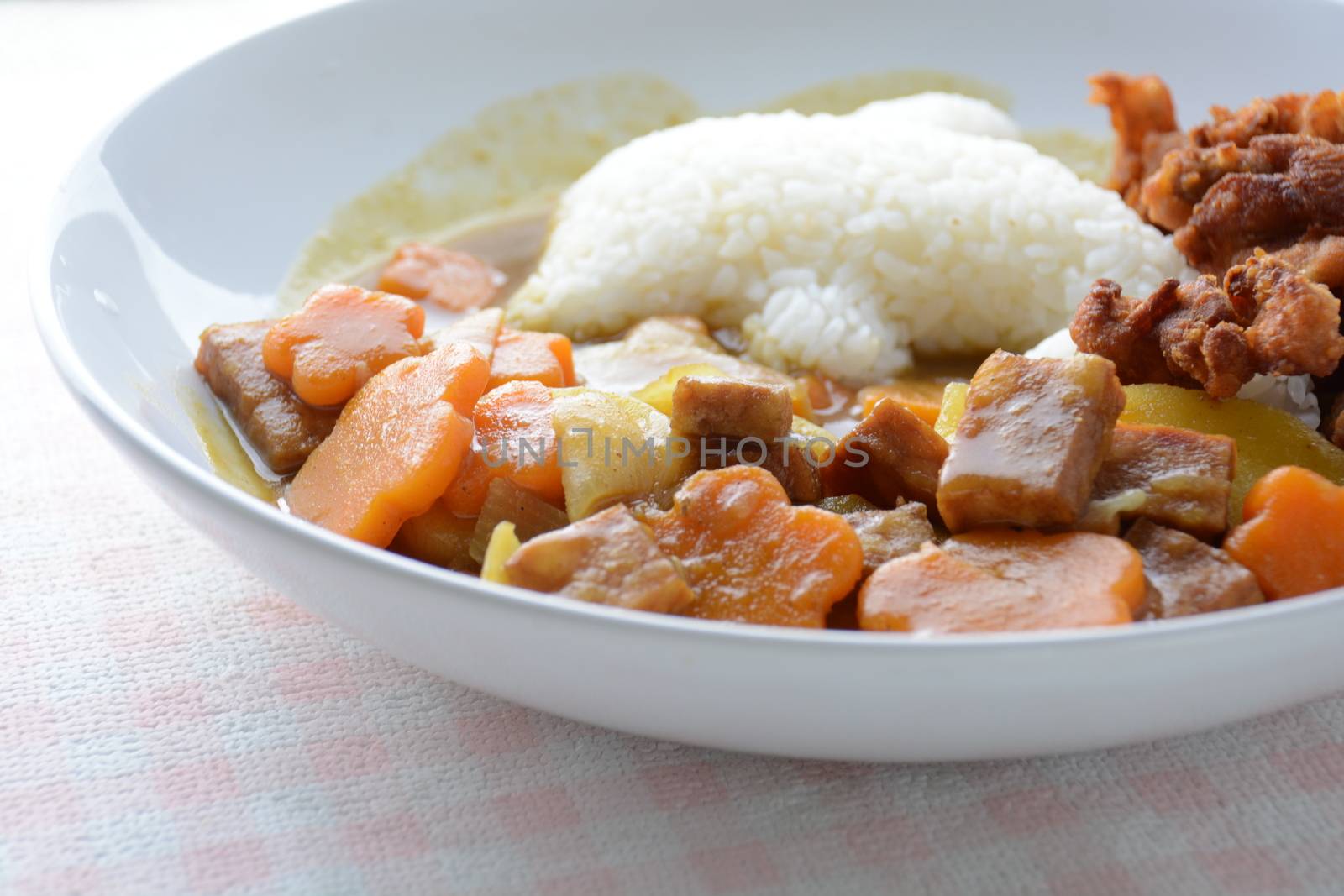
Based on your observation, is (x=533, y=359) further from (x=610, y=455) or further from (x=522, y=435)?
(x=610, y=455)

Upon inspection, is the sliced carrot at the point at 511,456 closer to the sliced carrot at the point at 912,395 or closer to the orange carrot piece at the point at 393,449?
the orange carrot piece at the point at 393,449

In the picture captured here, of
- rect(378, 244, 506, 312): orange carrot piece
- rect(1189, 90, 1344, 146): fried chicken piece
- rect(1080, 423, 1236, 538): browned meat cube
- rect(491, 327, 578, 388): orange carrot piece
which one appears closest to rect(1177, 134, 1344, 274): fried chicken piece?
rect(1189, 90, 1344, 146): fried chicken piece

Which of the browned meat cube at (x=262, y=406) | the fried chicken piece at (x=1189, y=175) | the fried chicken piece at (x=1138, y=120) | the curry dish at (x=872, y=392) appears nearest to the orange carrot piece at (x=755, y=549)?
the curry dish at (x=872, y=392)

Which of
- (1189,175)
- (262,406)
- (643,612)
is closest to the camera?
(643,612)

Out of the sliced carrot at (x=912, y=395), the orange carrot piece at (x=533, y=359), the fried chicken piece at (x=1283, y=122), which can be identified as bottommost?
the sliced carrot at (x=912, y=395)

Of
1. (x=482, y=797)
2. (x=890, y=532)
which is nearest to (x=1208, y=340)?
(x=890, y=532)

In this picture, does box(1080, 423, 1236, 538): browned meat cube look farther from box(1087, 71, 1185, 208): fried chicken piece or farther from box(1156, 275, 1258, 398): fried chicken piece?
box(1087, 71, 1185, 208): fried chicken piece

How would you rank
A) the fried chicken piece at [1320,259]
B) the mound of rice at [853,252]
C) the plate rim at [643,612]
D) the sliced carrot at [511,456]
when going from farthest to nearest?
the mound of rice at [853,252]
the fried chicken piece at [1320,259]
the sliced carrot at [511,456]
the plate rim at [643,612]
